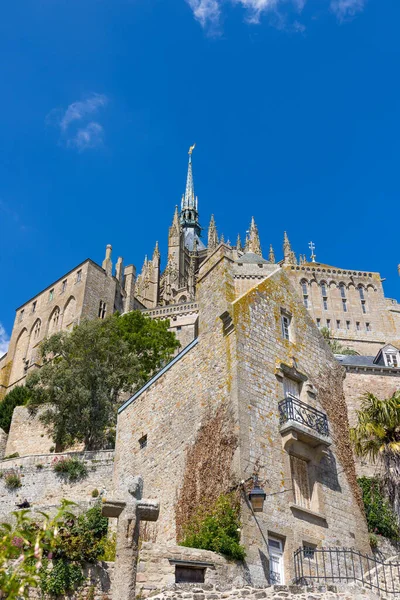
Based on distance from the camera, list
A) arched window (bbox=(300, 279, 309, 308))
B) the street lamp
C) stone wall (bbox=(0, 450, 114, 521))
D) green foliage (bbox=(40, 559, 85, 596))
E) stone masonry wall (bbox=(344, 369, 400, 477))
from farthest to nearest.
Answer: arched window (bbox=(300, 279, 309, 308)), stone masonry wall (bbox=(344, 369, 400, 477)), stone wall (bbox=(0, 450, 114, 521)), the street lamp, green foliage (bbox=(40, 559, 85, 596))

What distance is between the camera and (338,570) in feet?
47.0

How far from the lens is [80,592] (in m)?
11.9

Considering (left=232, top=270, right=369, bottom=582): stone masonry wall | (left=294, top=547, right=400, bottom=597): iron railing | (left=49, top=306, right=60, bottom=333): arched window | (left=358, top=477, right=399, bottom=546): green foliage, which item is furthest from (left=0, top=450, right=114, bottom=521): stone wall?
(left=49, top=306, right=60, bottom=333): arched window

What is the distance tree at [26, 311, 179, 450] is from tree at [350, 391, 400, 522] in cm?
1461

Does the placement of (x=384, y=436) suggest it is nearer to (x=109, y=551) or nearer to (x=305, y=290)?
(x=109, y=551)

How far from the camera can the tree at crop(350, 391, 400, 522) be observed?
1850 cm

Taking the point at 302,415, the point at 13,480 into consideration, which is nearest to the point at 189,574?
A: the point at 302,415

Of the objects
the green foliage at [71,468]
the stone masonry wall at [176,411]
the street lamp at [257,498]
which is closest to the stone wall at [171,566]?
the street lamp at [257,498]

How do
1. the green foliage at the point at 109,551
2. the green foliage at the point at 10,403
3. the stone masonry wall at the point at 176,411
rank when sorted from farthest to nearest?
1. the green foliage at the point at 10,403
2. the stone masonry wall at the point at 176,411
3. the green foliage at the point at 109,551

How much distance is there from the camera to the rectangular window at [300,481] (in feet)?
52.1

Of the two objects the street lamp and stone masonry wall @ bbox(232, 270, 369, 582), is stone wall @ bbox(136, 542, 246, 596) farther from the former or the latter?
the street lamp

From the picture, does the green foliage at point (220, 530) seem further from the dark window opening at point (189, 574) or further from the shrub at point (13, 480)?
the shrub at point (13, 480)

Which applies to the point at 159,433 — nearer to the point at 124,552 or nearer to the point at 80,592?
the point at 80,592

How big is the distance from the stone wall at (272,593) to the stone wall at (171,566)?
1044mm
